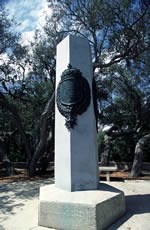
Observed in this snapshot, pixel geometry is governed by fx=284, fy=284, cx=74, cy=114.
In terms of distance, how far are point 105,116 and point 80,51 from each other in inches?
407

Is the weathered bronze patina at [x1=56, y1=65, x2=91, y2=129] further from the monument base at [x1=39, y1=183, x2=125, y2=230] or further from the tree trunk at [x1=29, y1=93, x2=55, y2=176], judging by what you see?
the tree trunk at [x1=29, y1=93, x2=55, y2=176]

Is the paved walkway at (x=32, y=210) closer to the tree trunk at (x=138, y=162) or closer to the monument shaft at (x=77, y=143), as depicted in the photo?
the monument shaft at (x=77, y=143)

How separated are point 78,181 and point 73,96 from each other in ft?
4.99

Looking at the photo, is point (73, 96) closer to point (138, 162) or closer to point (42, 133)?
point (42, 133)

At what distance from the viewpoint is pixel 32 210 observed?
5219mm

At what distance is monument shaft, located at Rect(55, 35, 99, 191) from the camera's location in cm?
500

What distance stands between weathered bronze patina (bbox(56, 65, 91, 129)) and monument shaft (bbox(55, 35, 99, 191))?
0.30ft

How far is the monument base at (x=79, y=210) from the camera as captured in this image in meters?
4.13

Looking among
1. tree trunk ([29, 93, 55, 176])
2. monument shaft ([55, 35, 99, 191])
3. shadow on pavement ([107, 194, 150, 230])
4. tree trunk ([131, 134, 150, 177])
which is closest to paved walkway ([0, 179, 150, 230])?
shadow on pavement ([107, 194, 150, 230])

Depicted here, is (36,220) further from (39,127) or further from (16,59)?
(16,59)

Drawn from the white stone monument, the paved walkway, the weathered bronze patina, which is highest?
the weathered bronze patina

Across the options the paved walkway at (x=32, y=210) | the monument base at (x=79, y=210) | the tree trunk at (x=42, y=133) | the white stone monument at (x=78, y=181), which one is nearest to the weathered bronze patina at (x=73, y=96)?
the white stone monument at (x=78, y=181)

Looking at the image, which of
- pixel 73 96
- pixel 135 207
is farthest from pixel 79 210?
pixel 73 96

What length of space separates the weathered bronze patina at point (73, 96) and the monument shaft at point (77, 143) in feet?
0.30
